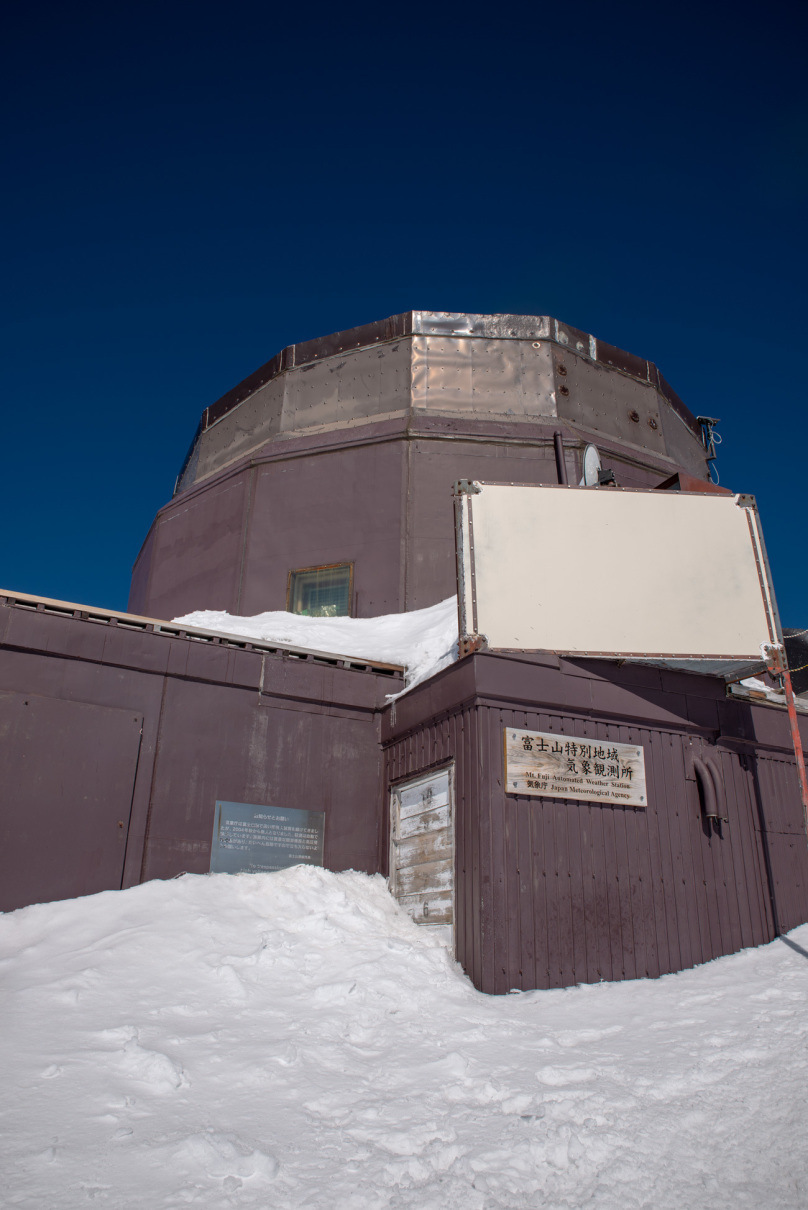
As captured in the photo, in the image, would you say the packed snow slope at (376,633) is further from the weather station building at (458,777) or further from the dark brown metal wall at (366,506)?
the dark brown metal wall at (366,506)

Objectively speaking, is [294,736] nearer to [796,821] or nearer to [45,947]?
[45,947]

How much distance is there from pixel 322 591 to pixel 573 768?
719 centimetres

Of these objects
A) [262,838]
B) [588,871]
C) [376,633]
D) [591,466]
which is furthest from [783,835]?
[262,838]

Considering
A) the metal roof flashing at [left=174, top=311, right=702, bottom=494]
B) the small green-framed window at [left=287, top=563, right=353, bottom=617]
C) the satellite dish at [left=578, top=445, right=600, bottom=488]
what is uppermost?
the metal roof flashing at [left=174, top=311, right=702, bottom=494]

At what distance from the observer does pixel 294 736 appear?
10875 mm

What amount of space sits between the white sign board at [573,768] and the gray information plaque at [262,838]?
2.91 meters

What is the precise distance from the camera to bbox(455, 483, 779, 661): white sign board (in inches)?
386

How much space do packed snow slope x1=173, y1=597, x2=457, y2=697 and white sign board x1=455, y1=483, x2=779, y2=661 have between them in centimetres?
136

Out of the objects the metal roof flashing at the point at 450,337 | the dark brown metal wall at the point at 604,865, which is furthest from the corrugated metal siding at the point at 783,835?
the metal roof flashing at the point at 450,337

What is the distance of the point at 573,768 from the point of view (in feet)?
30.7

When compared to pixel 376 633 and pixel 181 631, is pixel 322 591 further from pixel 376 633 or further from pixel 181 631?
pixel 181 631

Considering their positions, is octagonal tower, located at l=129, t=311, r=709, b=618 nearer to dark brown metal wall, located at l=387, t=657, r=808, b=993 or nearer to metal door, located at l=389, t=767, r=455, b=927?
metal door, located at l=389, t=767, r=455, b=927

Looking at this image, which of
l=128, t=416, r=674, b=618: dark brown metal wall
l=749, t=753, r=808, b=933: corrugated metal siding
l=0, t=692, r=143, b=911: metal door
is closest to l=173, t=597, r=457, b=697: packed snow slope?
l=128, t=416, r=674, b=618: dark brown metal wall

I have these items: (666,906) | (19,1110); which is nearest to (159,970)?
(19,1110)
